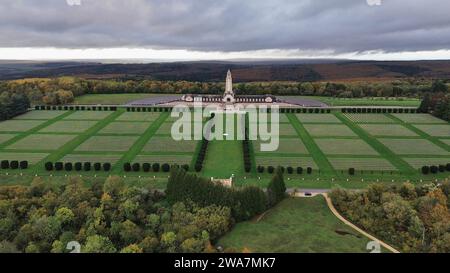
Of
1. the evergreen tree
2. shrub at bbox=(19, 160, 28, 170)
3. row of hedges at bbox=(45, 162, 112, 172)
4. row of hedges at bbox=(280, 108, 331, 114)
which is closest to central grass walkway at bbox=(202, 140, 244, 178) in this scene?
the evergreen tree

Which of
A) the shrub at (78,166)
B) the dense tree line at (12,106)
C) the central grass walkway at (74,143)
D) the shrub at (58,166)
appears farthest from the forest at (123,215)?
the dense tree line at (12,106)

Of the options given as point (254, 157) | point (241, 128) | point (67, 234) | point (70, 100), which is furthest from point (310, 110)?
point (67, 234)

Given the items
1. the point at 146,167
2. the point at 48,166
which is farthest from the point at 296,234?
the point at 48,166

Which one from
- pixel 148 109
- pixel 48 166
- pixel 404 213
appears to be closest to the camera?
pixel 404 213

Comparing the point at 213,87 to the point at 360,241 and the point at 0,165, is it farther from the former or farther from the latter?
the point at 360,241

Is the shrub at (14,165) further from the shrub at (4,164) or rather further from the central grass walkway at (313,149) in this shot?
the central grass walkway at (313,149)

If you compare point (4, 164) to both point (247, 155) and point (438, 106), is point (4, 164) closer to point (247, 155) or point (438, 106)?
point (247, 155)
